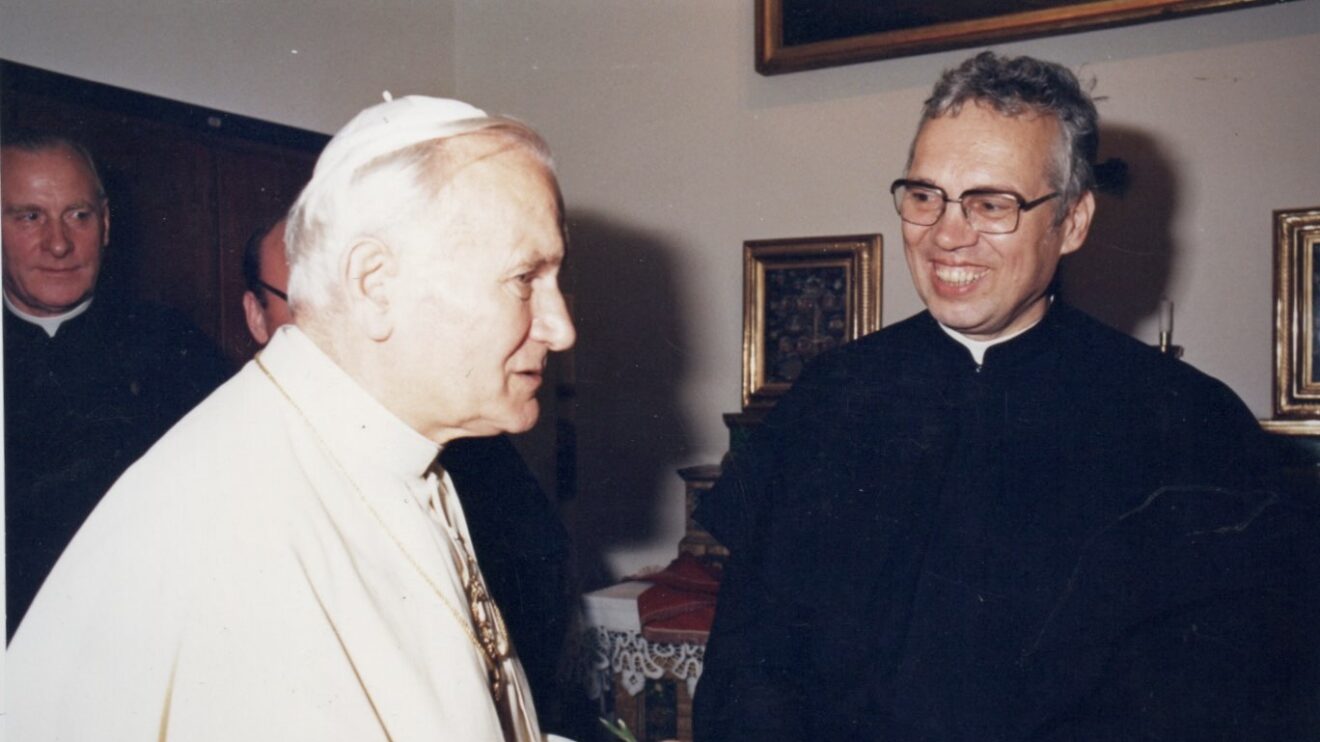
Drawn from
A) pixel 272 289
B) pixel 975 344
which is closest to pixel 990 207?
pixel 975 344

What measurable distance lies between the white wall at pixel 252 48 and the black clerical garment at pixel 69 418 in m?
0.66

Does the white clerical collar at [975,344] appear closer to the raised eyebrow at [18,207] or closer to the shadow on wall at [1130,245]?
the shadow on wall at [1130,245]

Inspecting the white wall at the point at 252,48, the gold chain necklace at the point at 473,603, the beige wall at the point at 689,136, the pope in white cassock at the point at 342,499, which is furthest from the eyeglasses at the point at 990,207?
the white wall at the point at 252,48

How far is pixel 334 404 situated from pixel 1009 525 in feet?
4.26

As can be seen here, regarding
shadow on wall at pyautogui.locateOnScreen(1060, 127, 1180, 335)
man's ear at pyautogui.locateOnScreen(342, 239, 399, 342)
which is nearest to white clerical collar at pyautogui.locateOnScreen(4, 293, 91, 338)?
man's ear at pyautogui.locateOnScreen(342, 239, 399, 342)

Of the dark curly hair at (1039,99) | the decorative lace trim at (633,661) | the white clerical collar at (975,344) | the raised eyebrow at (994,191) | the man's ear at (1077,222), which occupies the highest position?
the dark curly hair at (1039,99)

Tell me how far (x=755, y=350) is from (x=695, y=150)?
86 cm

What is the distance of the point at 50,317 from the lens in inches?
96.6

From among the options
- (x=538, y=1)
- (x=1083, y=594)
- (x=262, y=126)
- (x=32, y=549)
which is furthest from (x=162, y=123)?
(x=1083, y=594)

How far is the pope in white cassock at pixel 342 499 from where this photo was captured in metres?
1.09

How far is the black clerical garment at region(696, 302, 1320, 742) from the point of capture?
5.93 feet

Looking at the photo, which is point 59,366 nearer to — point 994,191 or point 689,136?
point 994,191

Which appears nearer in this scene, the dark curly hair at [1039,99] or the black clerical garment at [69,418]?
the dark curly hair at [1039,99]

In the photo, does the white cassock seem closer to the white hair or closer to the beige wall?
the white hair
